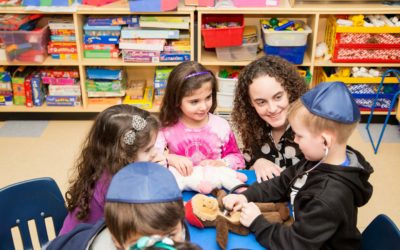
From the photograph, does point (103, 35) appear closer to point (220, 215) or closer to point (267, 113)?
point (267, 113)

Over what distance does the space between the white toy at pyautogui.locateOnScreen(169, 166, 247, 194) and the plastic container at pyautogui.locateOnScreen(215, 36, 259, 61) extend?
69.7 inches

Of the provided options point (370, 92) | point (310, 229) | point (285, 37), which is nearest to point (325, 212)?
point (310, 229)

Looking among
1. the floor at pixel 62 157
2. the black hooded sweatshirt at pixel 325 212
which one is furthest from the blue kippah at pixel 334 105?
the floor at pixel 62 157

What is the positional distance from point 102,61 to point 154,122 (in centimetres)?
193

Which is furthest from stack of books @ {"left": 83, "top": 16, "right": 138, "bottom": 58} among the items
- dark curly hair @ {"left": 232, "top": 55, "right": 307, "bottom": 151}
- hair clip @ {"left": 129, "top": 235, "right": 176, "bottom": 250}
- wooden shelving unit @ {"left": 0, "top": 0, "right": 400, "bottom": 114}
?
hair clip @ {"left": 129, "top": 235, "right": 176, "bottom": 250}

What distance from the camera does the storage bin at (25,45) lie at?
3.32m

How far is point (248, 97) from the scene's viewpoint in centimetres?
195

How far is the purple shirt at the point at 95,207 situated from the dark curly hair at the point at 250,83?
0.68 metres

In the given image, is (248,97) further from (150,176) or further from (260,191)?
(150,176)

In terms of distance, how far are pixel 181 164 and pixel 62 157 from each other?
166 cm

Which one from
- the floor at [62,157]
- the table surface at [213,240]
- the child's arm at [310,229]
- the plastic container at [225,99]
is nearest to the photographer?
the child's arm at [310,229]

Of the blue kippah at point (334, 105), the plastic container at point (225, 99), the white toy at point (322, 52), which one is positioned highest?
the blue kippah at point (334, 105)

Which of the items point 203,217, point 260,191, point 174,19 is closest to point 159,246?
point 203,217

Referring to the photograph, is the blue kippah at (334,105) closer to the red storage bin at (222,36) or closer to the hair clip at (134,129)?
the hair clip at (134,129)
